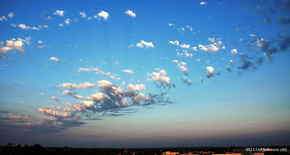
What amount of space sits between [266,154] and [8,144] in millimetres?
173344

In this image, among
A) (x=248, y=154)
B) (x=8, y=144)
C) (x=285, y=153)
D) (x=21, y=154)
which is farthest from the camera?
(x=8, y=144)

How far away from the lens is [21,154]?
116000mm

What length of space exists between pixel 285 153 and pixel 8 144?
182m

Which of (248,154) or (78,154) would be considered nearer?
(248,154)

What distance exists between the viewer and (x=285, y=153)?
99938mm

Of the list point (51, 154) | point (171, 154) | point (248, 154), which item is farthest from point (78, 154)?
point (248, 154)

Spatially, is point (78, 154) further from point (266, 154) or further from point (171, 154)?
point (266, 154)

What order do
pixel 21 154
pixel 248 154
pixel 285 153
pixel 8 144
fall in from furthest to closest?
1. pixel 8 144
2. pixel 21 154
3. pixel 285 153
4. pixel 248 154

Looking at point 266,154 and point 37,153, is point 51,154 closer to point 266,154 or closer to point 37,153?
point 37,153

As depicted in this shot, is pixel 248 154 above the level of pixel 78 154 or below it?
above

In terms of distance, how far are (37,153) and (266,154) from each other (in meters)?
117

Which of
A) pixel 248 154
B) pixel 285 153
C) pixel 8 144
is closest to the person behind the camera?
pixel 248 154

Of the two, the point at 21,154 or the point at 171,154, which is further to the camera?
the point at 21,154

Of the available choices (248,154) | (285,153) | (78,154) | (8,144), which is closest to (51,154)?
(78,154)
